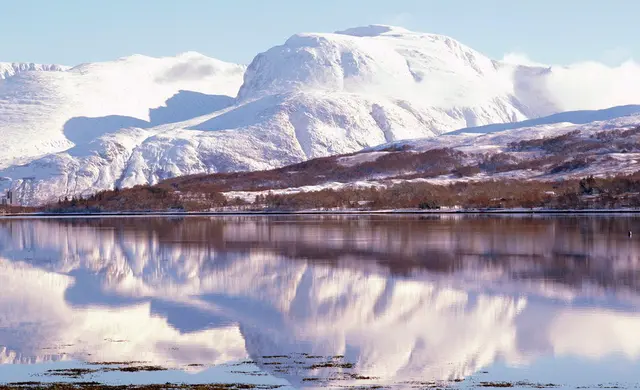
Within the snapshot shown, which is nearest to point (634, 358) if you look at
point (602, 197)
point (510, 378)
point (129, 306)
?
point (510, 378)

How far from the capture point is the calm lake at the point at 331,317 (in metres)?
26.0

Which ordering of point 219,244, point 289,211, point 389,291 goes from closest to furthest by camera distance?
point 389,291, point 219,244, point 289,211

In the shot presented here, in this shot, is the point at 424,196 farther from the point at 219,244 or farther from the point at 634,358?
the point at 634,358

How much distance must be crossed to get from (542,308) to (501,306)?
146cm

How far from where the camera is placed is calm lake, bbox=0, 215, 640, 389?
2597 cm

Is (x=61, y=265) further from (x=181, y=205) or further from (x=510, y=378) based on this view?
(x=181, y=205)

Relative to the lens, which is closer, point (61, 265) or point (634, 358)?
point (634, 358)

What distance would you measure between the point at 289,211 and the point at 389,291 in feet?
434

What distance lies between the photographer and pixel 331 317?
34.8 meters

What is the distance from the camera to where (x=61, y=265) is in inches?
2228

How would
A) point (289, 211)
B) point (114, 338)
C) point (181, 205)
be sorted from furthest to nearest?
point (181, 205) < point (289, 211) < point (114, 338)

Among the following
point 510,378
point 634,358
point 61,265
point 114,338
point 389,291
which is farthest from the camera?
point 61,265

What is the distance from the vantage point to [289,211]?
569 ft

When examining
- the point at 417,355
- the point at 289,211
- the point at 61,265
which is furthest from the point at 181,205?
the point at 417,355
